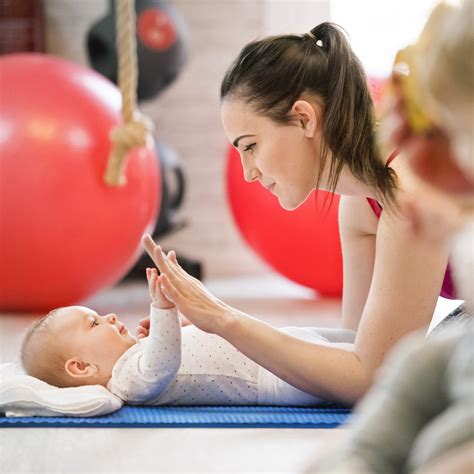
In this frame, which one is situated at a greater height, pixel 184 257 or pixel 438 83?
pixel 438 83

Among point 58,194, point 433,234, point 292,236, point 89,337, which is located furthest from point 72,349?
point 292,236

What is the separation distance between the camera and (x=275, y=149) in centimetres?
152

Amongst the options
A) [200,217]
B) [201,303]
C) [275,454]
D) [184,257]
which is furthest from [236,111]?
[200,217]

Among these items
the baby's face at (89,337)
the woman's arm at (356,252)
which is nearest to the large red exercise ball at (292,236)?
the woman's arm at (356,252)

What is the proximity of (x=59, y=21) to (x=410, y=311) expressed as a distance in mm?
2838

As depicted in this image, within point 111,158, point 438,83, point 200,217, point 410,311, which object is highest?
point 438,83

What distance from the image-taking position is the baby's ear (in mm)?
1551

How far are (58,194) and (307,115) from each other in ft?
4.19

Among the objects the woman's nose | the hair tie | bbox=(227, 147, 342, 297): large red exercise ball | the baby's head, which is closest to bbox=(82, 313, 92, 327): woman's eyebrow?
the baby's head

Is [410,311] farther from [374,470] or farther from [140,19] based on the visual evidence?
[140,19]

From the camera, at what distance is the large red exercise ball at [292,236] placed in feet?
9.25

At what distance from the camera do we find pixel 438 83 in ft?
2.28

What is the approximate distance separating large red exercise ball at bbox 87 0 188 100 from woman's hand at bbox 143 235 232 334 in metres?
2.01

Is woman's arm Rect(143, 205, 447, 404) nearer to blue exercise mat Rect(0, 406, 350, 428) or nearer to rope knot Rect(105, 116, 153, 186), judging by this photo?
blue exercise mat Rect(0, 406, 350, 428)
